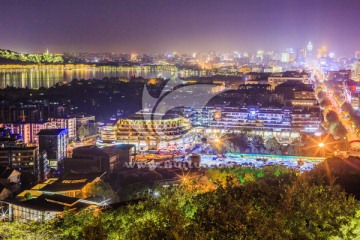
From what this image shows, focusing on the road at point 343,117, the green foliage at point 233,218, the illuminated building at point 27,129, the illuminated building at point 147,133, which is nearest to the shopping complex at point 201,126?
the illuminated building at point 147,133

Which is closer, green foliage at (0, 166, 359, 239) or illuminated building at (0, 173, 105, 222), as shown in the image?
green foliage at (0, 166, 359, 239)

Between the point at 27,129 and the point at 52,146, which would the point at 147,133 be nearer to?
the point at 52,146

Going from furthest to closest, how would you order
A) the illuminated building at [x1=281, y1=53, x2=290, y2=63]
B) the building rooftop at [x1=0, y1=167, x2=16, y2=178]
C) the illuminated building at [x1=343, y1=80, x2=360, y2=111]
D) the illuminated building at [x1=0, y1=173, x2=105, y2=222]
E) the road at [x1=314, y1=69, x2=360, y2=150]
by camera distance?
the illuminated building at [x1=281, y1=53, x2=290, y2=63] → the illuminated building at [x1=343, y1=80, x2=360, y2=111] → the road at [x1=314, y1=69, x2=360, y2=150] → the building rooftop at [x1=0, y1=167, x2=16, y2=178] → the illuminated building at [x1=0, y1=173, x2=105, y2=222]

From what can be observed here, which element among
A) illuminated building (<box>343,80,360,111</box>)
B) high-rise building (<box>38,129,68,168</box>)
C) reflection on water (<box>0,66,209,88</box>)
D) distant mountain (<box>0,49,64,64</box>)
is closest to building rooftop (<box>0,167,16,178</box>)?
high-rise building (<box>38,129,68,168</box>)

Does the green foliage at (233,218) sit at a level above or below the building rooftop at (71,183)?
above

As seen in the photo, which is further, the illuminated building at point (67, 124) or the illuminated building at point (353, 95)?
the illuminated building at point (353, 95)

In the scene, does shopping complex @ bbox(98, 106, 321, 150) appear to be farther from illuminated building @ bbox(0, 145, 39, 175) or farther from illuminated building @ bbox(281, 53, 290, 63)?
illuminated building @ bbox(281, 53, 290, 63)

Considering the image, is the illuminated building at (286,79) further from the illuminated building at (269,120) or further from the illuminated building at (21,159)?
the illuminated building at (21,159)

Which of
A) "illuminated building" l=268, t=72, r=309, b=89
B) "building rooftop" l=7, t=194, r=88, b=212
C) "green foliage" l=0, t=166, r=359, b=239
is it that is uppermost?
"illuminated building" l=268, t=72, r=309, b=89

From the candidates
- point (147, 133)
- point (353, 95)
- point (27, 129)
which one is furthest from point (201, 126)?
point (353, 95)
